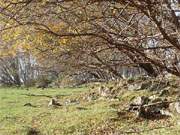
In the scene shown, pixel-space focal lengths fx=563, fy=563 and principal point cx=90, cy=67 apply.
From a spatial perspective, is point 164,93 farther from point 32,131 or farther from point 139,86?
point 32,131

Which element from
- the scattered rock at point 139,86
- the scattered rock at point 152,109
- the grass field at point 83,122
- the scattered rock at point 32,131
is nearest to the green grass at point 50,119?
the grass field at point 83,122

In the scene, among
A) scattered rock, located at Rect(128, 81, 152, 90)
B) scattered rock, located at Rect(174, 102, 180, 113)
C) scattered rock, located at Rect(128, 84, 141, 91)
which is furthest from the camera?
scattered rock, located at Rect(128, 84, 141, 91)

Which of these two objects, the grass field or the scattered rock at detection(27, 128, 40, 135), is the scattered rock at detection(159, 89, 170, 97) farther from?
the scattered rock at detection(27, 128, 40, 135)

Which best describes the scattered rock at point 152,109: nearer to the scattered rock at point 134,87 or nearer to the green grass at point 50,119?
the green grass at point 50,119

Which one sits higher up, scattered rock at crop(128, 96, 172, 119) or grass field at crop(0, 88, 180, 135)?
scattered rock at crop(128, 96, 172, 119)

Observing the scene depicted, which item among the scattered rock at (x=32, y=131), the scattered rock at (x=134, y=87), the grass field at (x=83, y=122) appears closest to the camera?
the grass field at (x=83, y=122)

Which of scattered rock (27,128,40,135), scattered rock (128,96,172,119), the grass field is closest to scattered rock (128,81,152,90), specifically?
the grass field

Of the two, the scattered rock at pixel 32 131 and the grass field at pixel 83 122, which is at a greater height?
the grass field at pixel 83 122

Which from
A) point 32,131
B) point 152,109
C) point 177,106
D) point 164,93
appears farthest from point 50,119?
point 177,106

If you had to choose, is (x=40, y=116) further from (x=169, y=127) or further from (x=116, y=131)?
(x=169, y=127)

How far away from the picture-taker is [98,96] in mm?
30359

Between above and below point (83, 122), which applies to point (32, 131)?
below

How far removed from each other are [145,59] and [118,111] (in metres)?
12.0

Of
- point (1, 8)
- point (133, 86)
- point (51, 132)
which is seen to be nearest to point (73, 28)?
point (1, 8)
